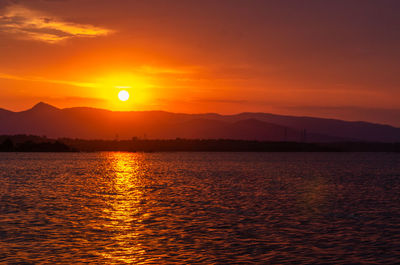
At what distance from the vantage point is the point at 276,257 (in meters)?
24.2

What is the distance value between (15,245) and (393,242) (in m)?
21.8

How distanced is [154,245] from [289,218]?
14.4 metres

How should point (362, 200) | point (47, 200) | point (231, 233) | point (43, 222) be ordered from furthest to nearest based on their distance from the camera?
point (362, 200), point (47, 200), point (43, 222), point (231, 233)

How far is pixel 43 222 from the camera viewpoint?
34406 mm

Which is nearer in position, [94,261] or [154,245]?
[94,261]

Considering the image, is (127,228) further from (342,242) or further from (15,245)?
(342,242)

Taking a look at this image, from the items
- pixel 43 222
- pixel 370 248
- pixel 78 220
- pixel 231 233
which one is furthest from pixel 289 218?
pixel 43 222

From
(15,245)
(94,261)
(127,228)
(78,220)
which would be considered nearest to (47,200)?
(78,220)

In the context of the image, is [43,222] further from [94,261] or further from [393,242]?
[393,242]

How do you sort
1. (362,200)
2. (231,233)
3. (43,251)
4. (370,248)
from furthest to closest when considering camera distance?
(362,200) → (231,233) → (370,248) → (43,251)

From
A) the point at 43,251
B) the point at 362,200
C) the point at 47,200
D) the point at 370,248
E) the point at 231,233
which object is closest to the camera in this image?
the point at 43,251

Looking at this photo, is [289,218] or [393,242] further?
[289,218]

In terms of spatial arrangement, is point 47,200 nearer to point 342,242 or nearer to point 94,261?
point 94,261

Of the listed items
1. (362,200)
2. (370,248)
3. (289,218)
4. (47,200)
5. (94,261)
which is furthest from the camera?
(362,200)
